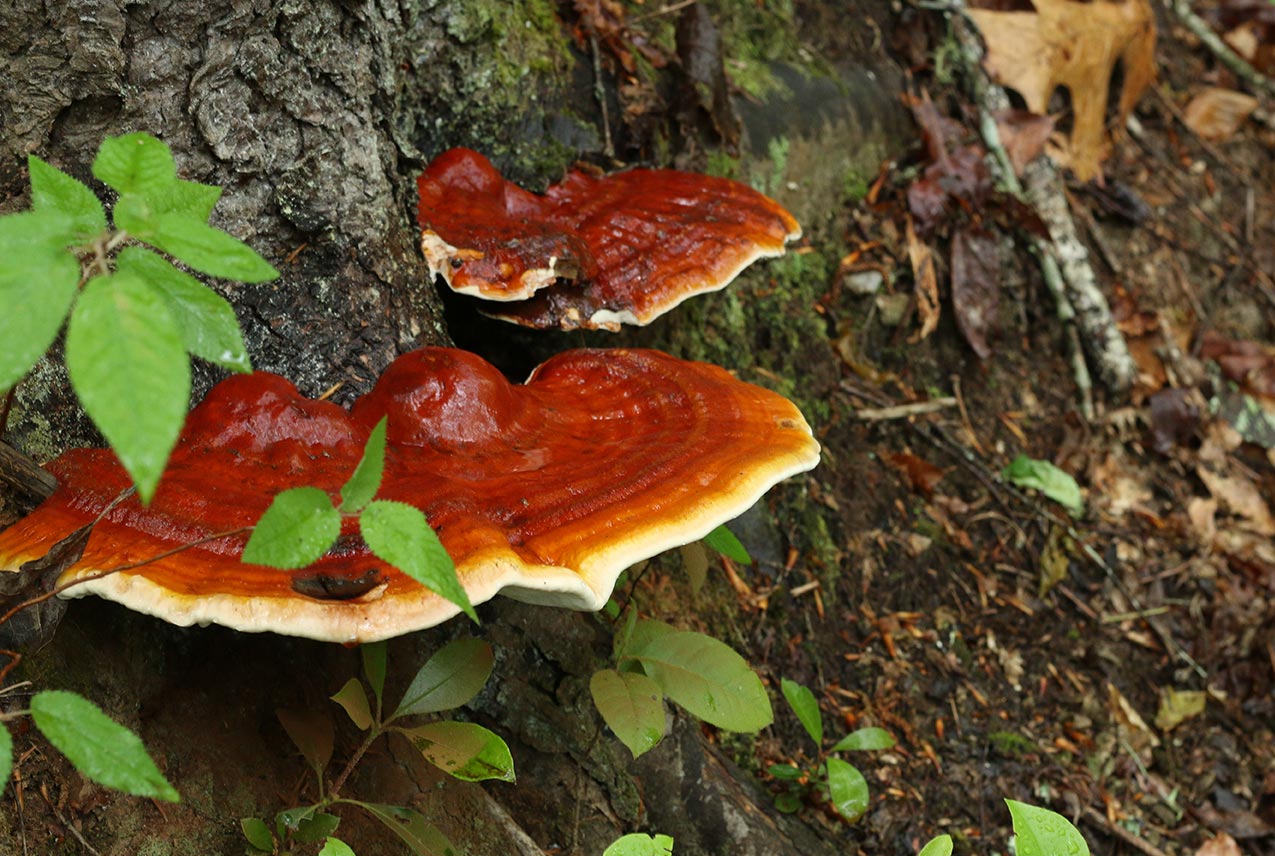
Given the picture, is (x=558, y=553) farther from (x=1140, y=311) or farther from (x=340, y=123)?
(x=1140, y=311)

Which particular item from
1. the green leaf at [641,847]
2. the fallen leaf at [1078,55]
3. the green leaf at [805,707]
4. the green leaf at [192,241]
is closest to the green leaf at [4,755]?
the green leaf at [192,241]

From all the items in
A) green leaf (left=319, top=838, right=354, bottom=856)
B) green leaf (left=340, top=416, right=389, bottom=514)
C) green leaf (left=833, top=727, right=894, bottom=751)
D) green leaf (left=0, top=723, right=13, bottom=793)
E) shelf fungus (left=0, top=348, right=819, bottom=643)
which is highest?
green leaf (left=340, top=416, right=389, bottom=514)

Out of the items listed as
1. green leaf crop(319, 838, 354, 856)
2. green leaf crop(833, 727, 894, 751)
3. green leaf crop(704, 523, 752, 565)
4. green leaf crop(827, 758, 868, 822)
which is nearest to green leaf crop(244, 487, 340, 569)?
green leaf crop(319, 838, 354, 856)

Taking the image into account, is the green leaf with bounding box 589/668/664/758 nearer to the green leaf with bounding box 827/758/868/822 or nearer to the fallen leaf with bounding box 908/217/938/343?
the green leaf with bounding box 827/758/868/822

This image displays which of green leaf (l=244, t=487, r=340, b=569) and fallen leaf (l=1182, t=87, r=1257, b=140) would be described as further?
fallen leaf (l=1182, t=87, r=1257, b=140)

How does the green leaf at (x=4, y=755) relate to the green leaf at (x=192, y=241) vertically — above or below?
below

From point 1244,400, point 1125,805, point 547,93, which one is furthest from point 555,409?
point 1244,400

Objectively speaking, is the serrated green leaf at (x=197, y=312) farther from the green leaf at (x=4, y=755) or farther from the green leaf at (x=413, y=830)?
the green leaf at (x=413, y=830)
